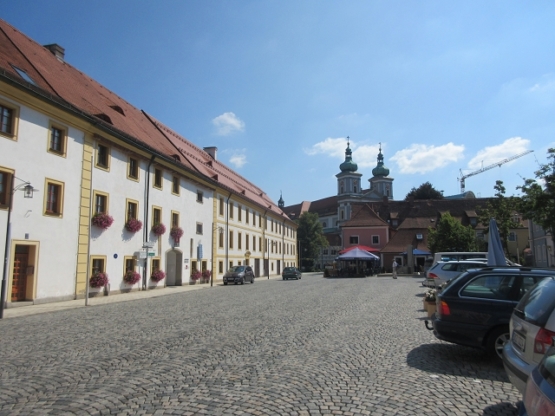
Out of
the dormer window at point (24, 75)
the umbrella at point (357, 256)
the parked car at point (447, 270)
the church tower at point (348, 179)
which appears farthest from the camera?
the church tower at point (348, 179)

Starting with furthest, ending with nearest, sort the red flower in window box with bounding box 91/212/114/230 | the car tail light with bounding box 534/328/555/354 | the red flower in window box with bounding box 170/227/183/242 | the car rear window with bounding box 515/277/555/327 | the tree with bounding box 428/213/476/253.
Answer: the tree with bounding box 428/213/476/253 → the red flower in window box with bounding box 170/227/183/242 → the red flower in window box with bounding box 91/212/114/230 → the car rear window with bounding box 515/277/555/327 → the car tail light with bounding box 534/328/555/354

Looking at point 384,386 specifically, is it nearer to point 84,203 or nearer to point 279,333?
point 279,333

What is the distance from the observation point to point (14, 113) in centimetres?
1789

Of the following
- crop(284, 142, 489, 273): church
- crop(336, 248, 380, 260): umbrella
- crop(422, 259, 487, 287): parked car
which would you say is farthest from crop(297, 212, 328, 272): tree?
crop(422, 259, 487, 287): parked car

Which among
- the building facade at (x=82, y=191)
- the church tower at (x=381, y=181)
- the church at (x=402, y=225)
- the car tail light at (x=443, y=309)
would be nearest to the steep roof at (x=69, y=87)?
the building facade at (x=82, y=191)

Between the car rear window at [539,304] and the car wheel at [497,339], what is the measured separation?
86.8 inches

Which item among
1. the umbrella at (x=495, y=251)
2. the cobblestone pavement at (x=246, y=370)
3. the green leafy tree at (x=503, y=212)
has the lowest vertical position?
the cobblestone pavement at (x=246, y=370)

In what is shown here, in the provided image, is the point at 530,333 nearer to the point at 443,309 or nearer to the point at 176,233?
the point at 443,309

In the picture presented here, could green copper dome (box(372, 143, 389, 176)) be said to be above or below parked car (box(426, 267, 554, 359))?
above

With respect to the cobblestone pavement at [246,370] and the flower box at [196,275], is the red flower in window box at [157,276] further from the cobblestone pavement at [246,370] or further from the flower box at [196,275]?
the cobblestone pavement at [246,370]

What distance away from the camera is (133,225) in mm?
25500

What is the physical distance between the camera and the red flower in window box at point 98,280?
2208 centimetres

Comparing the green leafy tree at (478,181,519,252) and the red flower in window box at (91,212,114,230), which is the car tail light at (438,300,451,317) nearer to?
the red flower in window box at (91,212,114,230)

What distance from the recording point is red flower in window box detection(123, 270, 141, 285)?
25016mm
